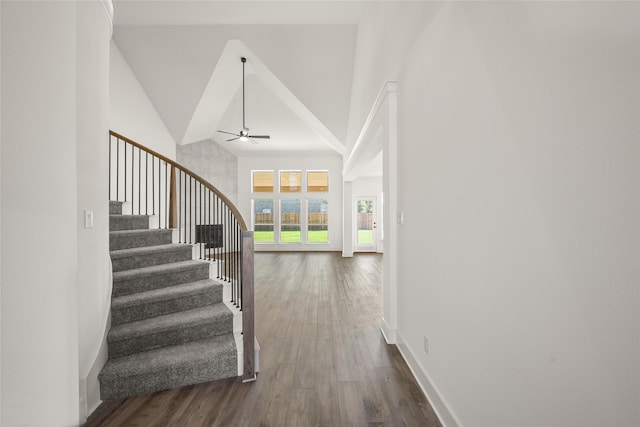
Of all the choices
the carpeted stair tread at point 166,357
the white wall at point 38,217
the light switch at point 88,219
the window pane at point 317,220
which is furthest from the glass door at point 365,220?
the white wall at point 38,217

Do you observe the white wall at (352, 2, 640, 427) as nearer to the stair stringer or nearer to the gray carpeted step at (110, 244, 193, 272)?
the stair stringer

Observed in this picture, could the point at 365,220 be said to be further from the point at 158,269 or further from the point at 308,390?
the point at 308,390

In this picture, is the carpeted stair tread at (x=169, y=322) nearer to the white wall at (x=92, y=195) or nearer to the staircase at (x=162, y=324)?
the staircase at (x=162, y=324)

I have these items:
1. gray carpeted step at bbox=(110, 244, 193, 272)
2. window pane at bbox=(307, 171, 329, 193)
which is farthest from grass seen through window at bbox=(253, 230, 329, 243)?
gray carpeted step at bbox=(110, 244, 193, 272)

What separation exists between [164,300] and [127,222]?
4.96 ft

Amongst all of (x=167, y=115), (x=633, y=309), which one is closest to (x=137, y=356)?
(x=633, y=309)

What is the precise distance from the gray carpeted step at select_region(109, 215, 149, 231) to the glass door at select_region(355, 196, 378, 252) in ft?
24.3

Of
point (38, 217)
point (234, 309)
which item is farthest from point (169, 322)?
point (38, 217)

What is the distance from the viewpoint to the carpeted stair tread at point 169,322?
235 cm

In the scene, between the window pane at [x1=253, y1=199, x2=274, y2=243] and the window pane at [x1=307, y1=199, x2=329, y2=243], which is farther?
the window pane at [x1=253, y1=199, x2=274, y2=243]

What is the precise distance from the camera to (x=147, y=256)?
314cm

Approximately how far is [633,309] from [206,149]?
10346 mm

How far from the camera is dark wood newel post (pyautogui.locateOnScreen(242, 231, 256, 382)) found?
2.30 meters

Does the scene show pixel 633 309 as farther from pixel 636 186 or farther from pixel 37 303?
pixel 37 303
